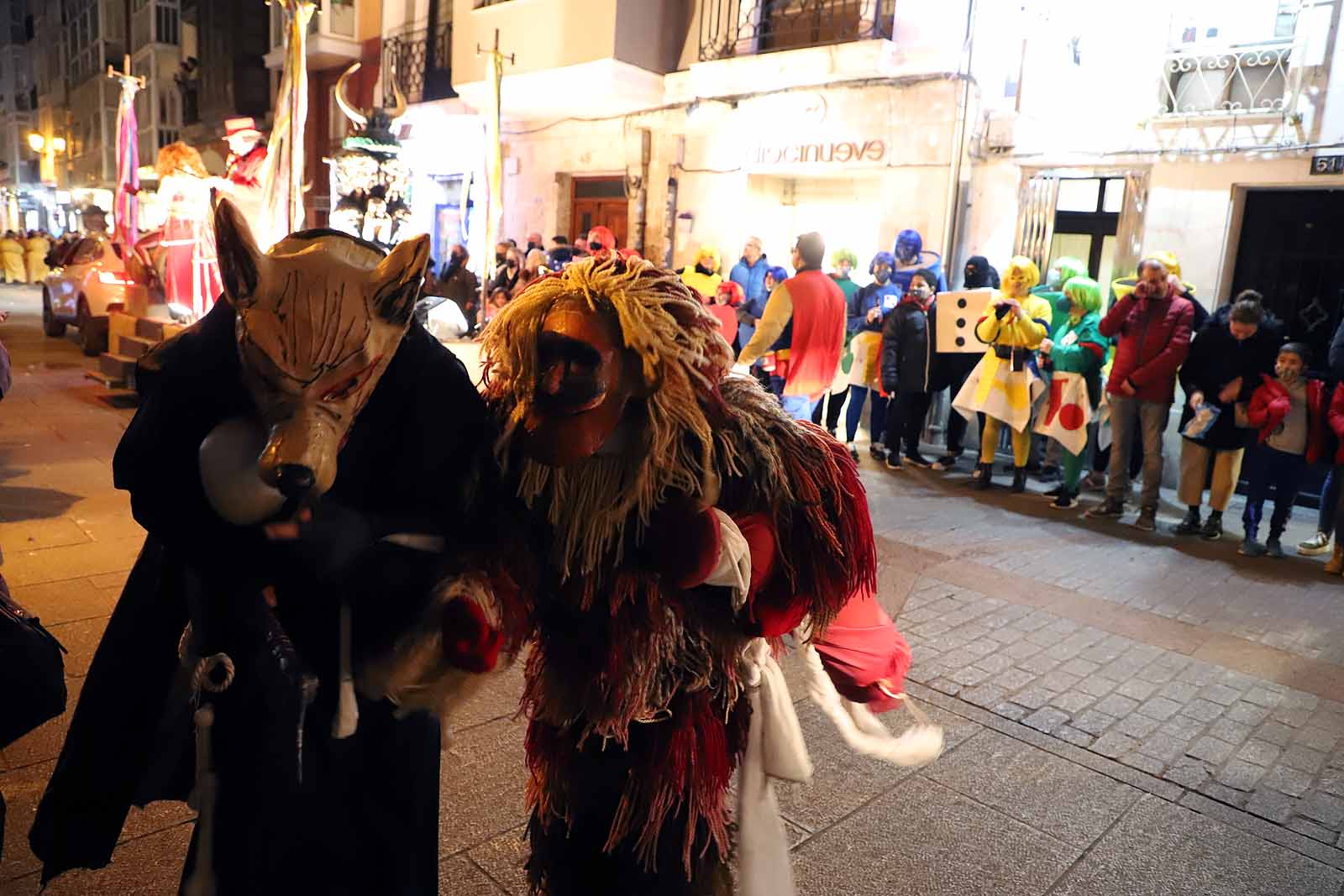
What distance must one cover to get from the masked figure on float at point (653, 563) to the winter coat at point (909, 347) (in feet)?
21.4

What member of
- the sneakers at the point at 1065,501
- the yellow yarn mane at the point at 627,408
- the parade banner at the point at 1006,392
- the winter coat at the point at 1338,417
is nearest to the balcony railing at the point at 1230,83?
the parade banner at the point at 1006,392

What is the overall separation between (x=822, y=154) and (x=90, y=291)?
32.2 ft

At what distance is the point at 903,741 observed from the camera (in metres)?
2.05

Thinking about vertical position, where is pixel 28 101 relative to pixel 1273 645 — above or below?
above

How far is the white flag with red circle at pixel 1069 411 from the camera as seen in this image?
23.5 feet

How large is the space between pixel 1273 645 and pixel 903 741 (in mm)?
3621

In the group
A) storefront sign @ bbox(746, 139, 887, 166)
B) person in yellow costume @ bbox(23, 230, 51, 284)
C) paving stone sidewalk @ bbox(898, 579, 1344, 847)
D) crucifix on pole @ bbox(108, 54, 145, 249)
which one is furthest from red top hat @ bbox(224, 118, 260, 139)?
person in yellow costume @ bbox(23, 230, 51, 284)

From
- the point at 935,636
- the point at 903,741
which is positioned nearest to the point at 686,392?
the point at 903,741

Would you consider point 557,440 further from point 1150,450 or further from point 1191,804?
point 1150,450

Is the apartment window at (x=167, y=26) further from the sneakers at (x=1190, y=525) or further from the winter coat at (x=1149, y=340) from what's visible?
the sneakers at (x=1190, y=525)

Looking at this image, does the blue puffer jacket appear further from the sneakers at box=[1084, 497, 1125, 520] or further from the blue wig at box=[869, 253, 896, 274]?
the sneakers at box=[1084, 497, 1125, 520]

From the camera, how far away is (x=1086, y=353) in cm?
727

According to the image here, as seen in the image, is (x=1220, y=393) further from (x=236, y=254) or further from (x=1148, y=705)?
(x=236, y=254)

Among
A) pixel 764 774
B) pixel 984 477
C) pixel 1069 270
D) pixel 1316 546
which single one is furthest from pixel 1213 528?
pixel 764 774
